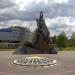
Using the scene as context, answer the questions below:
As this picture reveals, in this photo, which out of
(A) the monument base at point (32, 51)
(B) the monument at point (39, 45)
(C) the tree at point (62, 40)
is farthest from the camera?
(C) the tree at point (62, 40)

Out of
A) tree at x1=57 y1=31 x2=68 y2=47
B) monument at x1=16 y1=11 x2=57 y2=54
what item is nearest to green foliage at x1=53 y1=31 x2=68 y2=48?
tree at x1=57 y1=31 x2=68 y2=47

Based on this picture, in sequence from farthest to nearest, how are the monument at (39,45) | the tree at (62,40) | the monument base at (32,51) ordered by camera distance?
the tree at (62,40)
the monument base at (32,51)
the monument at (39,45)

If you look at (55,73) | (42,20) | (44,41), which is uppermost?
(42,20)

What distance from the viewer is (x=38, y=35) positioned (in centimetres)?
2547

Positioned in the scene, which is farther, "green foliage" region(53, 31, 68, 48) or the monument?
"green foliage" region(53, 31, 68, 48)

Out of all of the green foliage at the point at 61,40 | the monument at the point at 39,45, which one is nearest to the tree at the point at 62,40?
the green foliage at the point at 61,40

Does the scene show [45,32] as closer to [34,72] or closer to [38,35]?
[38,35]

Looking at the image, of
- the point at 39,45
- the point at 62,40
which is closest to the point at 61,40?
the point at 62,40

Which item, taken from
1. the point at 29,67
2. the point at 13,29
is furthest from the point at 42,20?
the point at 13,29

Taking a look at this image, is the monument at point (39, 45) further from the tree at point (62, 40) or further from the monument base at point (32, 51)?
the tree at point (62, 40)

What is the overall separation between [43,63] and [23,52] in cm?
735

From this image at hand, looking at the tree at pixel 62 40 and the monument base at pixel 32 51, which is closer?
the monument base at pixel 32 51

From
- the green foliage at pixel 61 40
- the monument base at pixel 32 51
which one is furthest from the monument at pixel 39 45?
the green foliage at pixel 61 40

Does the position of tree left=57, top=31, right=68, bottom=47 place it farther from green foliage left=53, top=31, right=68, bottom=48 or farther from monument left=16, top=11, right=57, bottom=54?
monument left=16, top=11, right=57, bottom=54
